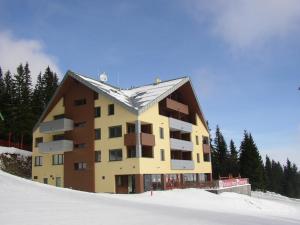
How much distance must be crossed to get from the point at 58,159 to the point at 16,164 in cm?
1091

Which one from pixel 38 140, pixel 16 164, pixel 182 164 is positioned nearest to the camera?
pixel 182 164

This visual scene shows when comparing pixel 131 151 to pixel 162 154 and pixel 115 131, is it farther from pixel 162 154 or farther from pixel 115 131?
pixel 162 154

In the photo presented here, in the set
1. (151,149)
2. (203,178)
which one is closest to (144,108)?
(151,149)

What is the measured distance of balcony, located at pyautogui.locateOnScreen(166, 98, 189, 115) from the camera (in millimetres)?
50881

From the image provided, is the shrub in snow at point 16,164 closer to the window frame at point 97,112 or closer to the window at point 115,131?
the window frame at point 97,112

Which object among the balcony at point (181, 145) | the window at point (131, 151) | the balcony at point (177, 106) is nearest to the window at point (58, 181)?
the window at point (131, 151)

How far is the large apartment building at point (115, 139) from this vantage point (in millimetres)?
44219

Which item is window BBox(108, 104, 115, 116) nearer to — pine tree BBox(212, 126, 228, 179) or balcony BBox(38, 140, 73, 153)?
balcony BBox(38, 140, 73, 153)

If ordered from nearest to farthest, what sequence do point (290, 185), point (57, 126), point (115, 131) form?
point (115, 131) < point (57, 126) < point (290, 185)

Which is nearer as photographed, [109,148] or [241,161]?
[109,148]

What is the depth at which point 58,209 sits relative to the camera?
60.0 ft

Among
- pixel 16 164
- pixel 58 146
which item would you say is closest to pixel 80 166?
pixel 58 146

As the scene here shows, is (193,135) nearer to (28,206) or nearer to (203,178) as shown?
(203,178)

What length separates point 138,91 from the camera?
54844 mm
